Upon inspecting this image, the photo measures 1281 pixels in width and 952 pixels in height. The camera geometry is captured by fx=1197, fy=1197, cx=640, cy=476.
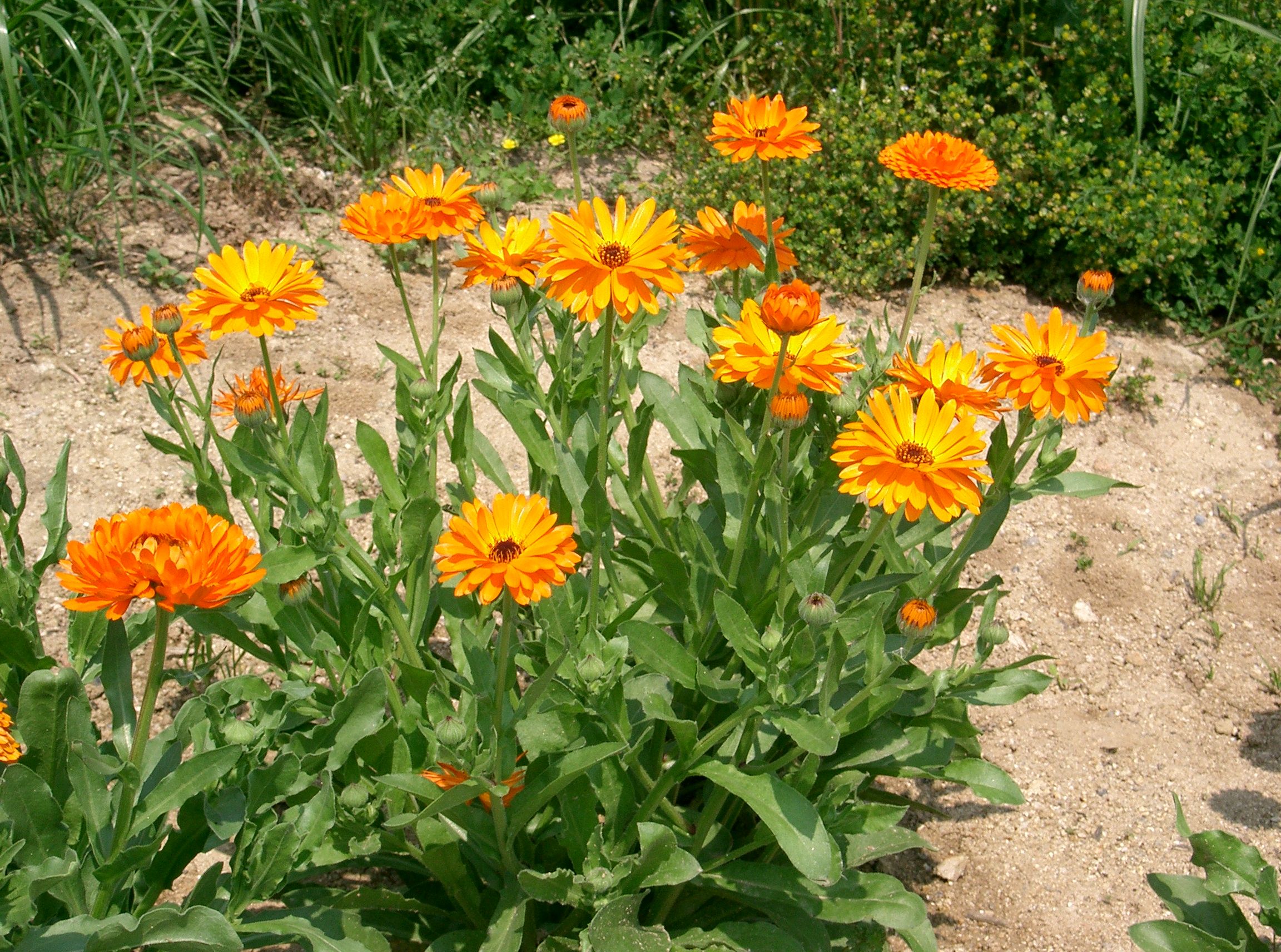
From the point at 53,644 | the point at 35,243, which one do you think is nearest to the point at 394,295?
the point at 35,243

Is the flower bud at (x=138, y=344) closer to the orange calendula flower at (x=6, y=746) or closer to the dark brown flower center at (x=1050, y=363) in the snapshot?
the orange calendula flower at (x=6, y=746)

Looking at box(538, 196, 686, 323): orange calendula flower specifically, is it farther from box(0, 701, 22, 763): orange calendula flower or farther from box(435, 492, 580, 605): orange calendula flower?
box(0, 701, 22, 763): orange calendula flower

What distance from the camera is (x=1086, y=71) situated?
4.45m

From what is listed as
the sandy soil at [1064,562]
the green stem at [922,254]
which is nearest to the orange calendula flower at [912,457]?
the green stem at [922,254]

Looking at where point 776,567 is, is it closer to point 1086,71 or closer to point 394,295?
point 394,295

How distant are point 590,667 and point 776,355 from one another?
1.92 ft

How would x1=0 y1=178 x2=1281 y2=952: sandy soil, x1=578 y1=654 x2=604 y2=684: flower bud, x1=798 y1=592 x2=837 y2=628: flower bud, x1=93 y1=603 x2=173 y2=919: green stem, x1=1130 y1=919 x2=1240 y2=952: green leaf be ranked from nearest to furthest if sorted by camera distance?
x1=93 y1=603 x2=173 y2=919: green stem, x1=798 y1=592 x2=837 y2=628: flower bud, x1=578 y1=654 x2=604 y2=684: flower bud, x1=1130 y1=919 x2=1240 y2=952: green leaf, x1=0 y1=178 x2=1281 y2=952: sandy soil

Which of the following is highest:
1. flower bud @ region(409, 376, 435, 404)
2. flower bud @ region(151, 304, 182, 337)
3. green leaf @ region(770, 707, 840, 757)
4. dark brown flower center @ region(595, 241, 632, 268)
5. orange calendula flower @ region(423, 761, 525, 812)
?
dark brown flower center @ region(595, 241, 632, 268)

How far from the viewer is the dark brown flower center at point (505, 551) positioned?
1689 mm

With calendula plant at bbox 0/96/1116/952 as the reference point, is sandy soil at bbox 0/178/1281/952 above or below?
below

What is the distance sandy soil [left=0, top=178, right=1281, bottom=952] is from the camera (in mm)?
2768

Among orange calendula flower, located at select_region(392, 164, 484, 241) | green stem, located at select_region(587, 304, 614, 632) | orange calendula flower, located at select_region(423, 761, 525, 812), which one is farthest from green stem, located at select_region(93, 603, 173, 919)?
orange calendula flower, located at select_region(392, 164, 484, 241)

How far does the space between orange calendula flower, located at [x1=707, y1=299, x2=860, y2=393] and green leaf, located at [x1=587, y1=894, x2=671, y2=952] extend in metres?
0.89

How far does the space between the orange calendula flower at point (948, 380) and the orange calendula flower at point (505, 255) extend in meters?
0.69
